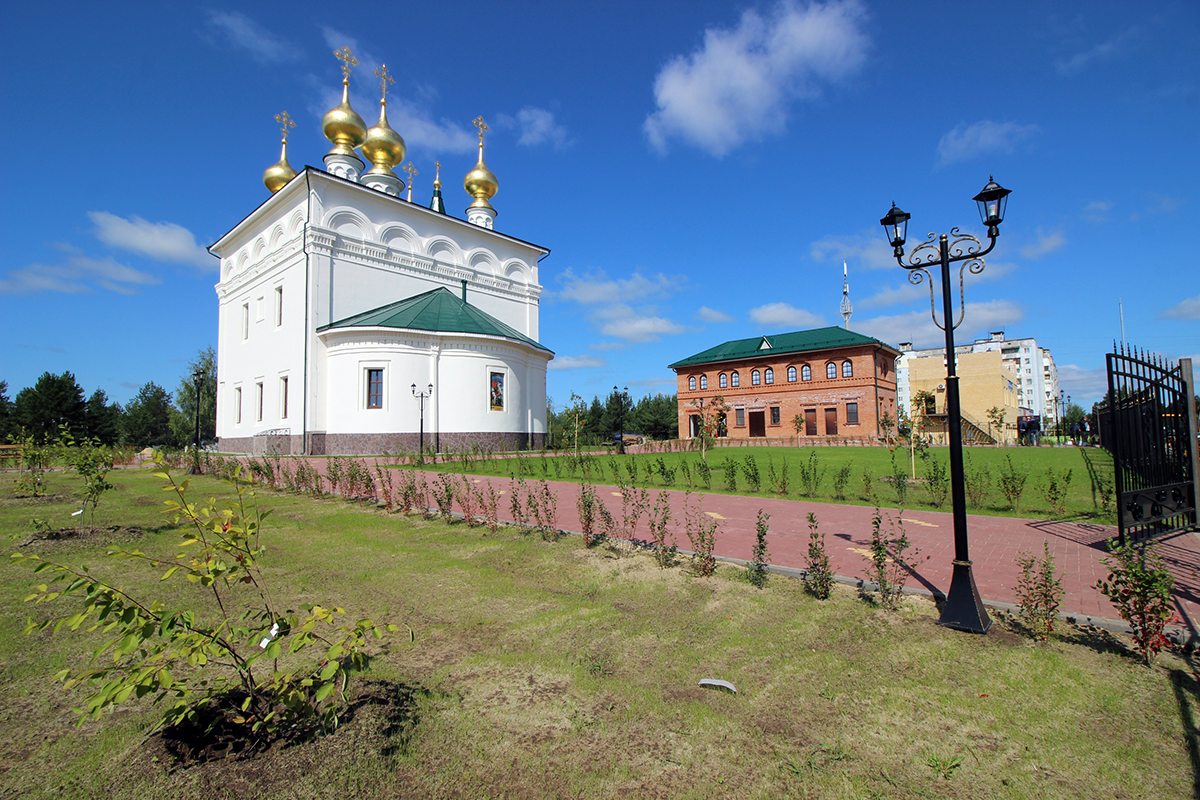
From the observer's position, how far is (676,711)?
10.2ft

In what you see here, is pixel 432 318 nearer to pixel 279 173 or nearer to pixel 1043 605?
pixel 279 173

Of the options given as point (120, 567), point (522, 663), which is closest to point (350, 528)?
point (120, 567)

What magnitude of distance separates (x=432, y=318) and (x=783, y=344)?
27964 millimetres

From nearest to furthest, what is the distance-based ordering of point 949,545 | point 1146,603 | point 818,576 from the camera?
point 1146,603 → point 818,576 → point 949,545

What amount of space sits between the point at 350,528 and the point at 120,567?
269 centimetres

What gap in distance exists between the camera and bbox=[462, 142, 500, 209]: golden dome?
122ft

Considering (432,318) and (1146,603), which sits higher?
(432,318)

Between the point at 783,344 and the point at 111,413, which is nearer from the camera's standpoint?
the point at 783,344

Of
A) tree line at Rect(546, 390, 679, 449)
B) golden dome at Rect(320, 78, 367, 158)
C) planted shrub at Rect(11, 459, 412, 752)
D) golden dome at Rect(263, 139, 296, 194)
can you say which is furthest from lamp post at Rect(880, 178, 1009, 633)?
tree line at Rect(546, 390, 679, 449)

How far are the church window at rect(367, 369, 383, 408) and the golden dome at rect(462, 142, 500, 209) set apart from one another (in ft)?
56.9

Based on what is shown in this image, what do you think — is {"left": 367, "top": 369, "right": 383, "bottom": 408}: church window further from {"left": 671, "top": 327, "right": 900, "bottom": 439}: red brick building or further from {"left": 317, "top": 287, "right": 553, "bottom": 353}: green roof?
{"left": 671, "top": 327, "right": 900, "bottom": 439}: red brick building

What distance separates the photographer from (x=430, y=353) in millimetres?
25984

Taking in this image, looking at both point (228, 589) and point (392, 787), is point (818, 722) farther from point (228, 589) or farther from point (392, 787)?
point (228, 589)

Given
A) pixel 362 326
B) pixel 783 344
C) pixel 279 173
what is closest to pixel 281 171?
pixel 279 173
